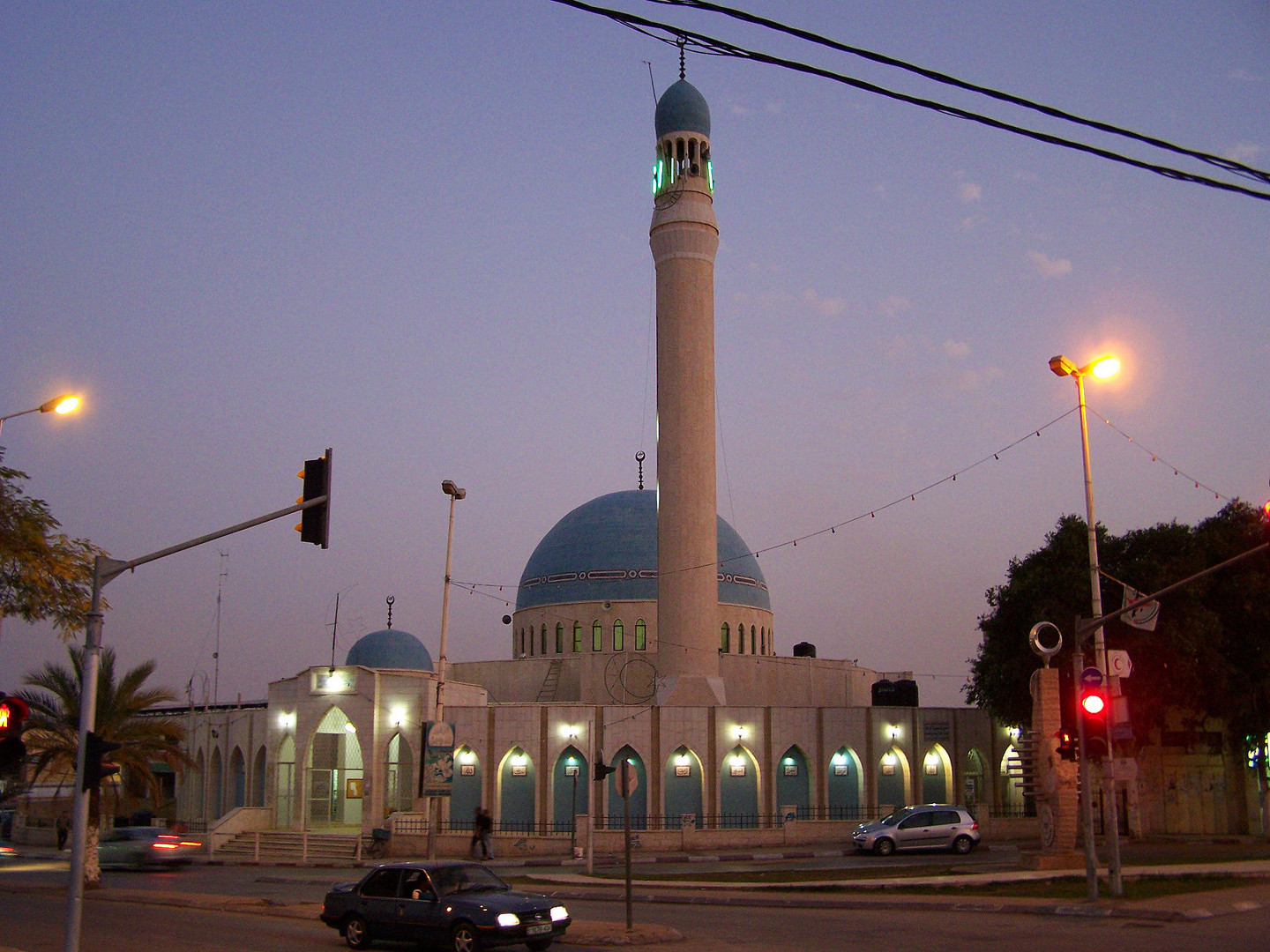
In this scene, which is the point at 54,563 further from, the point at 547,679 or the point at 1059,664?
the point at 547,679

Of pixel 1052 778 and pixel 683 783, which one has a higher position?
pixel 1052 778

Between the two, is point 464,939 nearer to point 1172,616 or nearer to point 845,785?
point 1172,616

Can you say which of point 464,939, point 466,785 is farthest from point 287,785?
point 464,939

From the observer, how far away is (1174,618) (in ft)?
128

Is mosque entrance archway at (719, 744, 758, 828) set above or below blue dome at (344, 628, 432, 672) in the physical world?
below

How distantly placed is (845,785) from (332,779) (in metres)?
20.6

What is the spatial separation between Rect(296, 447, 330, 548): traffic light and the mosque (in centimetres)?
2750

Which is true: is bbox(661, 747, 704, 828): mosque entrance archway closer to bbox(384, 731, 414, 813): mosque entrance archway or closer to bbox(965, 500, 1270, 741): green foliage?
bbox(384, 731, 414, 813): mosque entrance archway

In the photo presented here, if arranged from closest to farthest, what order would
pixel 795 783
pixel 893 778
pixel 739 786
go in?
pixel 739 786 → pixel 795 783 → pixel 893 778

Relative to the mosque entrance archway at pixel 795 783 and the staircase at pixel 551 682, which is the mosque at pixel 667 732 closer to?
the mosque entrance archway at pixel 795 783

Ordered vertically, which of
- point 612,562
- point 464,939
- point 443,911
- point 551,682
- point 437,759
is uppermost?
point 612,562

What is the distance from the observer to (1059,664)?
144 ft

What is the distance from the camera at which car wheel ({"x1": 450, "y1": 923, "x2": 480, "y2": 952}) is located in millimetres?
16375

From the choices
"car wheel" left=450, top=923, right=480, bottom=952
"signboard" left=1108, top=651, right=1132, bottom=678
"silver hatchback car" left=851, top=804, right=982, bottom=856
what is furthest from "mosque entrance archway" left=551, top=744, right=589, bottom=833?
"car wheel" left=450, top=923, right=480, bottom=952
